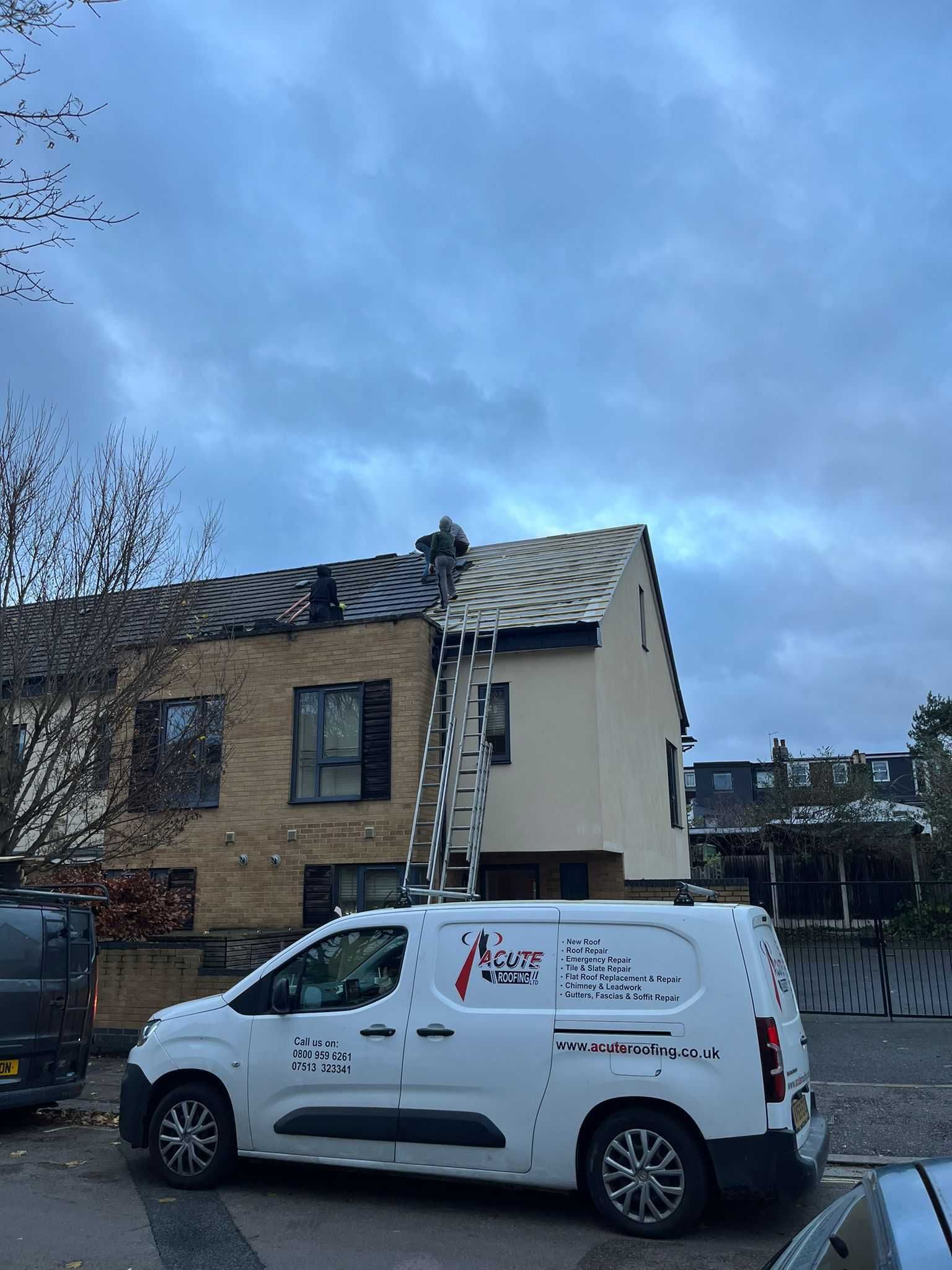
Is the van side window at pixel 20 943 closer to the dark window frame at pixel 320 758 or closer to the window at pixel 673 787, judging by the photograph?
the dark window frame at pixel 320 758

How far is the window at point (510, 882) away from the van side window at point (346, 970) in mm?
9196

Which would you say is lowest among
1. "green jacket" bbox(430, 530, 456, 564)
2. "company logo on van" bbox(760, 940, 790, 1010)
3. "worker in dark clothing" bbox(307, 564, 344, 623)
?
"company logo on van" bbox(760, 940, 790, 1010)

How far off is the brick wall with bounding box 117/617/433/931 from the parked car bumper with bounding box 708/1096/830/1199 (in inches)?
369

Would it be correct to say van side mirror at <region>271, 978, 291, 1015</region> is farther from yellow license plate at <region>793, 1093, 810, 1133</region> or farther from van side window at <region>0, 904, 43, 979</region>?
yellow license plate at <region>793, 1093, 810, 1133</region>

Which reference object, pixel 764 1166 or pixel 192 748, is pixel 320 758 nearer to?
pixel 192 748

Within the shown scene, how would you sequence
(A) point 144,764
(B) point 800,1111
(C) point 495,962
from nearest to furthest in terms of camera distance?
(B) point 800,1111
(C) point 495,962
(A) point 144,764

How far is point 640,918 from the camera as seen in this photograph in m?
6.25

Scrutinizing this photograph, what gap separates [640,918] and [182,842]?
1125cm

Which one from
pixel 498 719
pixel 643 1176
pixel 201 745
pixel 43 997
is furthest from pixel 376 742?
pixel 643 1176

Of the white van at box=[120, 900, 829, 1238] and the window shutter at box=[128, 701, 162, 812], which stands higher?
the window shutter at box=[128, 701, 162, 812]

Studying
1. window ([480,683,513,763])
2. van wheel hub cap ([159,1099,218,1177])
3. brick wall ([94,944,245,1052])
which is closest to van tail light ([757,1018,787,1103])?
van wheel hub cap ([159,1099,218,1177])

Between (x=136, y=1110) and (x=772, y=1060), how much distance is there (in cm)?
419

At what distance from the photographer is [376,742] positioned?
15.3 meters

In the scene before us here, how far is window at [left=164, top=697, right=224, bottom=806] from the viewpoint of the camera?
12.4 meters
